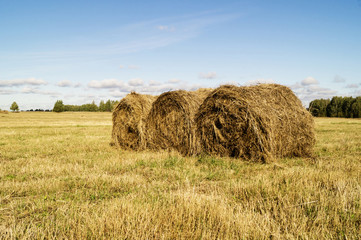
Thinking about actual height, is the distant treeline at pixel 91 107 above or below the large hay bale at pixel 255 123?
above

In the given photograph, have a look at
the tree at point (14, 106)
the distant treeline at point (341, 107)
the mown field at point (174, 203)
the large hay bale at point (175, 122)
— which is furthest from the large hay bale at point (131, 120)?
the tree at point (14, 106)

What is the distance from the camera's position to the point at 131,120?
10.3 m

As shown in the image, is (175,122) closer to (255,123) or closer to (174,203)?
(255,123)

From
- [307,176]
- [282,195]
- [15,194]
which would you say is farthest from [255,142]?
[15,194]

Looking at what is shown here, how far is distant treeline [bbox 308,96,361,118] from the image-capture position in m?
69.1

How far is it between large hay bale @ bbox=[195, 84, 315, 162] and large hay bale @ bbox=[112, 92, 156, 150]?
103 inches

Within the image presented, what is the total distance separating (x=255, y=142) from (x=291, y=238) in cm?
476

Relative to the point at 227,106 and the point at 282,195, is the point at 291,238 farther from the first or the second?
the point at 227,106

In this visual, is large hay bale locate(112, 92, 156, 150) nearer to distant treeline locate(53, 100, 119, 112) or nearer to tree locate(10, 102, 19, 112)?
distant treeline locate(53, 100, 119, 112)

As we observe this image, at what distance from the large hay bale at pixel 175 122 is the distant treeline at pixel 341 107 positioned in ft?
229

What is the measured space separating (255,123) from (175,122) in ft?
9.85

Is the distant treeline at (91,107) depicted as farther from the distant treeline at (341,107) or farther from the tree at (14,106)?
the distant treeline at (341,107)

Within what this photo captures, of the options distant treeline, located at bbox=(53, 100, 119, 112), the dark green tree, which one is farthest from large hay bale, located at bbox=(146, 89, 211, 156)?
distant treeline, located at bbox=(53, 100, 119, 112)

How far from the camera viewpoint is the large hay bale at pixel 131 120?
33.2 feet
